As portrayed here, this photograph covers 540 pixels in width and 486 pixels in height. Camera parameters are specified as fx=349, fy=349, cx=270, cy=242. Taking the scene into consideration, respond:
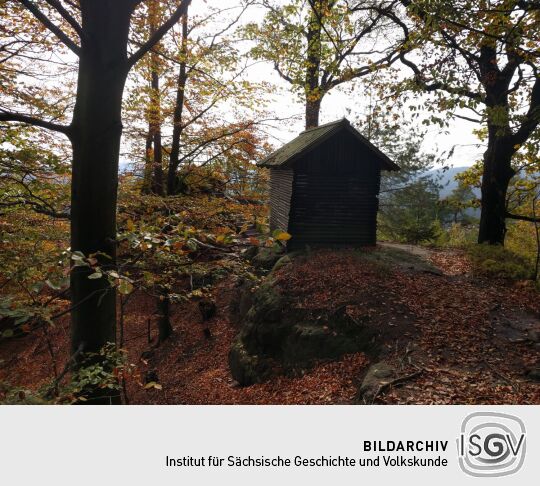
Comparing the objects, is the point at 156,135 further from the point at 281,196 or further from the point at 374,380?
the point at 374,380

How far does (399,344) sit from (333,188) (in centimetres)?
731

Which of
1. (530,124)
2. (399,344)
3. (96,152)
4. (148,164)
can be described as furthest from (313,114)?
(96,152)

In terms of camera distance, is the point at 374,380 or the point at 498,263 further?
the point at 498,263

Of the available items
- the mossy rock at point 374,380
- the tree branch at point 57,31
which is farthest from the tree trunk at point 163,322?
the tree branch at point 57,31

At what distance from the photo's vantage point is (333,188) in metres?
13.9

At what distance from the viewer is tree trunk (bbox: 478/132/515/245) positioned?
14.1 m

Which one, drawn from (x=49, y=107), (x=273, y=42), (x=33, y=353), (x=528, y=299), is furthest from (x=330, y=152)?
(x=33, y=353)

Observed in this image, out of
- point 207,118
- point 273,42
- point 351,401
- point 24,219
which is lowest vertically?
point 351,401

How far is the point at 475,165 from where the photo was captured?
1652cm

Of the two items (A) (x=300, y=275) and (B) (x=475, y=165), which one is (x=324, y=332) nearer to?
(A) (x=300, y=275)

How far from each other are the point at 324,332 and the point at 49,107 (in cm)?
979

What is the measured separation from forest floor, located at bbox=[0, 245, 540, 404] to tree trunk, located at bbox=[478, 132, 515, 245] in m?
1.73

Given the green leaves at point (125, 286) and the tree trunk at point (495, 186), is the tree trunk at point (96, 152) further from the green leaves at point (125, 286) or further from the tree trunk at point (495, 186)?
the tree trunk at point (495, 186)

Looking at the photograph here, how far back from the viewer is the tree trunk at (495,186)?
557 inches
